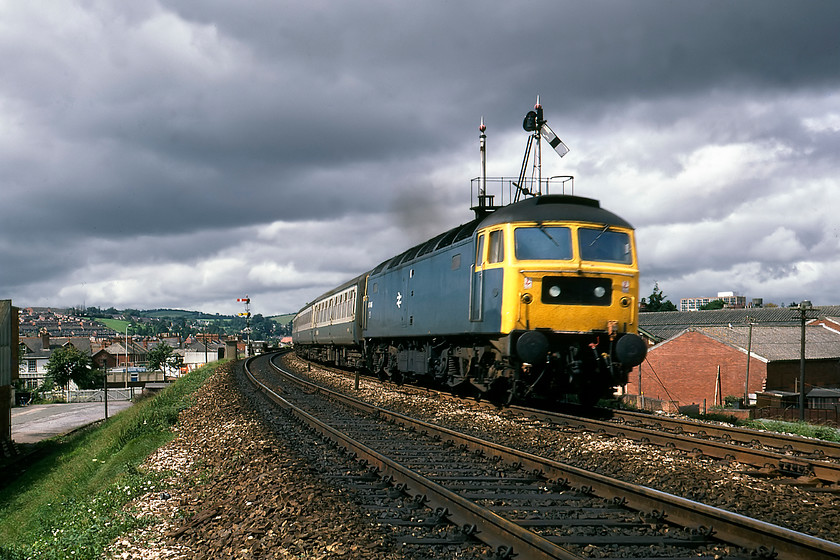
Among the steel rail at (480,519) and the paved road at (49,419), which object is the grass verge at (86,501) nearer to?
the steel rail at (480,519)

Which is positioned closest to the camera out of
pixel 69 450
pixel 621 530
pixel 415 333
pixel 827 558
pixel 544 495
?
pixel 827 558

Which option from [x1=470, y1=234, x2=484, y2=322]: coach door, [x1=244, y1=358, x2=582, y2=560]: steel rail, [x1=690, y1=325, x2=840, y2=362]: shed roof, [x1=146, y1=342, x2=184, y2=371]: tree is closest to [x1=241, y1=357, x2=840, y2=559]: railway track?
[x1=244, y1=358, x2=582, y2=560]: steel rail

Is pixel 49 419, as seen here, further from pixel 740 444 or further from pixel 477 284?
pixel 740 444

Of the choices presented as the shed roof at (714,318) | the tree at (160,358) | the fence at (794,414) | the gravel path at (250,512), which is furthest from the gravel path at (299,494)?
the tree at (160,358)

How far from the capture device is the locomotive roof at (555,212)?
12.8 metres

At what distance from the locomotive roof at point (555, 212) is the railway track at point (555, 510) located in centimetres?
471

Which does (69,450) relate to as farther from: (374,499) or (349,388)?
(374,499)

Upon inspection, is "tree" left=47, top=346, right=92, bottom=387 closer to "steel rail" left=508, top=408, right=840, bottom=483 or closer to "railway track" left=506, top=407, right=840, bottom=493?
"railway track" left=506, top=407, right=840, bottom=493

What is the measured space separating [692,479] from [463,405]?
809cm

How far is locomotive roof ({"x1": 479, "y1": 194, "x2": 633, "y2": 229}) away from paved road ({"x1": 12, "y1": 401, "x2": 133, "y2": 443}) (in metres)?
36.8

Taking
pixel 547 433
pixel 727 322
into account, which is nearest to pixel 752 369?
pixel 727 322

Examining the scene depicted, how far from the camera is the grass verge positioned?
7219 millimetres

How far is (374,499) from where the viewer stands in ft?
22.6

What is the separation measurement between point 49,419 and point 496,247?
50545mm
